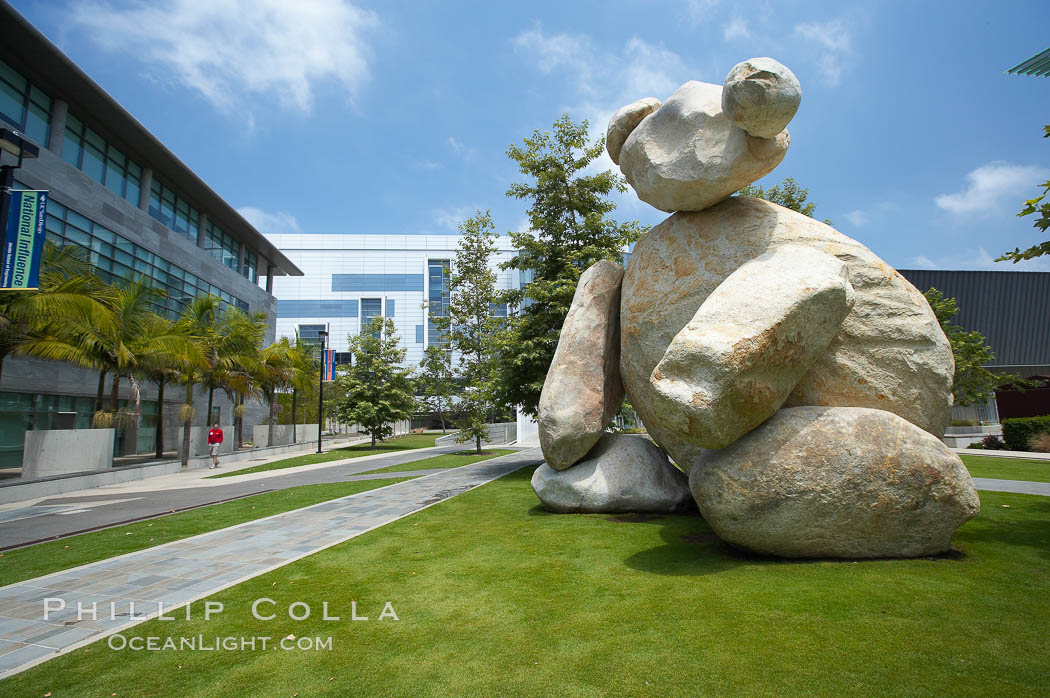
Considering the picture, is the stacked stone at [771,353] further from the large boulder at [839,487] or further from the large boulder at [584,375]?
the large boulder at [584,375]

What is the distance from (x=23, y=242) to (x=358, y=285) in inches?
2410

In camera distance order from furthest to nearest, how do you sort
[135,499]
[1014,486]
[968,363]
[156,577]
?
1. [968,363]
2. [135,499]
3. [1014,486]
4. [156,577]

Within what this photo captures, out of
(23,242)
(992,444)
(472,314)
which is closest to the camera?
(23,242)

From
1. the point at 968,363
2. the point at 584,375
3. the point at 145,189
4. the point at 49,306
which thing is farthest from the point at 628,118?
the point at 145,189

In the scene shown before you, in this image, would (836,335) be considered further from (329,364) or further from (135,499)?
(329,364)

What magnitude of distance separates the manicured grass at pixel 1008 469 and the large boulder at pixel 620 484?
10.3 m

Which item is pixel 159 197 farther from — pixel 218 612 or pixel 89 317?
pixel 218 612

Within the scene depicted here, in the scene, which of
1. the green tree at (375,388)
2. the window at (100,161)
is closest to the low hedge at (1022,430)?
the green tree at (375,388)

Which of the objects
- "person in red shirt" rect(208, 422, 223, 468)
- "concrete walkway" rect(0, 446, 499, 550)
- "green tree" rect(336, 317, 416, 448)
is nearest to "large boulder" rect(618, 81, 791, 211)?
"concrete walkway" rect(0, 446, 499, 550)

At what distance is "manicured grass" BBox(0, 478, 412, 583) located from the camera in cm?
700

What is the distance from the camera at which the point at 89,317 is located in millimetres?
15898

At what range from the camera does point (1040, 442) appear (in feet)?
71.8

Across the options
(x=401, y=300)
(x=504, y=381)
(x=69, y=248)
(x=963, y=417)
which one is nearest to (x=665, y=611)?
(x=504, y=381)

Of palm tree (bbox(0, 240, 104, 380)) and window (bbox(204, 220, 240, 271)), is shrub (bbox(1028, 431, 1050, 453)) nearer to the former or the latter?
palm tree (bbox(0, 240, 104, 380))
